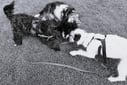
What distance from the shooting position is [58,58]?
A: 166 centimetres

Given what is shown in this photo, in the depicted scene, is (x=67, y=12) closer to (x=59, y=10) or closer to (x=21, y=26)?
(x=59, y=10)

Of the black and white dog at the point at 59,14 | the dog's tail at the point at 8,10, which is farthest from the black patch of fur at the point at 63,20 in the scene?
the dog's tail at the point at 8,10

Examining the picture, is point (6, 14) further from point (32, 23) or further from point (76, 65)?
point (76, 65)

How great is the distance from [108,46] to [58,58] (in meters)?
0.47

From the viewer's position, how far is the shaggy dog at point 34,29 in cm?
170

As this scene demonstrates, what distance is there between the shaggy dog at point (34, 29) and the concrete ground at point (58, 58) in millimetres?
55

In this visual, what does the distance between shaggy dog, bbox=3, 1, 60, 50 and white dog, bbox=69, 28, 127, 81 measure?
202mm

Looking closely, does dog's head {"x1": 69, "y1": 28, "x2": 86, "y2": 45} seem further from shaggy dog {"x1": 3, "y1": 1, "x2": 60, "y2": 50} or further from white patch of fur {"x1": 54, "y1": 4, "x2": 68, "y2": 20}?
white patch of fur {"x1": 54, "y1": 4, "x2": 68, "y2": 20}

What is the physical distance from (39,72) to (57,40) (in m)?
0.34

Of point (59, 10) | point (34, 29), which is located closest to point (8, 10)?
point (34, 29)

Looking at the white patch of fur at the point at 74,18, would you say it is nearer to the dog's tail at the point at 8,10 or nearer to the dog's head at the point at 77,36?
the dog's head at the point at 77,36

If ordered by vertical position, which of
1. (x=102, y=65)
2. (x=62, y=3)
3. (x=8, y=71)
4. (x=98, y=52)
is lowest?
(x=8, y=71)

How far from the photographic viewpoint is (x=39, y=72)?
1.59 m

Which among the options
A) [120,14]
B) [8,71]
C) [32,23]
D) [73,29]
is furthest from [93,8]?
[8,71]
